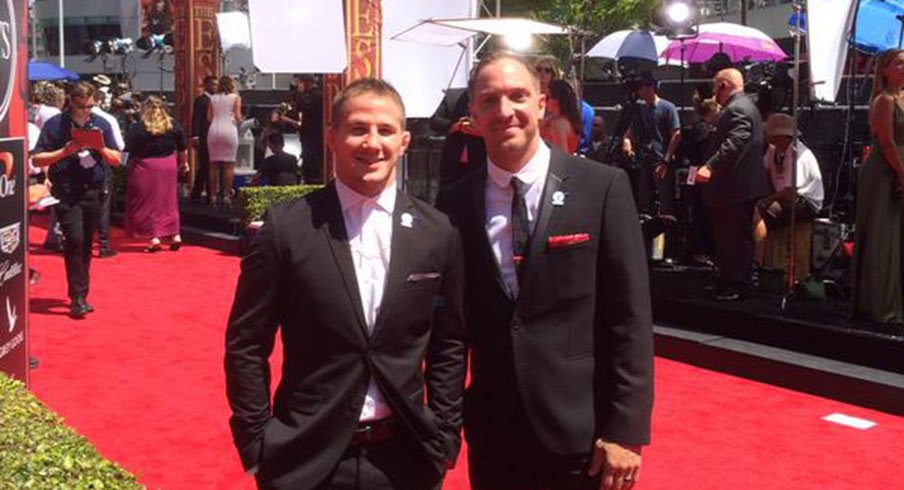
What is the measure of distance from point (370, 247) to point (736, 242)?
6.06 meters

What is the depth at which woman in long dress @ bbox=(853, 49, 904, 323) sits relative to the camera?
7.20 m

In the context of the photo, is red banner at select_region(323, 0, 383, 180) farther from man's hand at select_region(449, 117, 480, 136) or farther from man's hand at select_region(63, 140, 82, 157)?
man's hand at select_region(63, 140, 82, 157)

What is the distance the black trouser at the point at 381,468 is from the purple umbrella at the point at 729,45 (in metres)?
12.3

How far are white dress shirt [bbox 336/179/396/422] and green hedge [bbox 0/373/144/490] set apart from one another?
59cm

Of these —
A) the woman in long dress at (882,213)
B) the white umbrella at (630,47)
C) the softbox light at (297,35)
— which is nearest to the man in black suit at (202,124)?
the white umbrella at (630,47)

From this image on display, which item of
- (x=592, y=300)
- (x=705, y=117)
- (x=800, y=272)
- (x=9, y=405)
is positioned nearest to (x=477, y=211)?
(x=592, y=300)

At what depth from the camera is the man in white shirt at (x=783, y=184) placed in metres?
9.01

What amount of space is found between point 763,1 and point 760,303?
114 ft

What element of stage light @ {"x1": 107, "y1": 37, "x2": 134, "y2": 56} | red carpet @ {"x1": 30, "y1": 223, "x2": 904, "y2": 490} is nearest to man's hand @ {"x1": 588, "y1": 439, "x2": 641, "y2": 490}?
red carpet @ {"x1": 30, "y1": 223, "x2": 904, "y2": 490}

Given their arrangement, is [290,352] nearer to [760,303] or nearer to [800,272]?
[760,303]

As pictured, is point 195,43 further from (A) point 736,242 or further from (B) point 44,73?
(A) point 736,242

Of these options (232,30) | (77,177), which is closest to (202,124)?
(77,177)

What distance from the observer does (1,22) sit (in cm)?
434

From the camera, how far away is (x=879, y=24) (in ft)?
38.4
